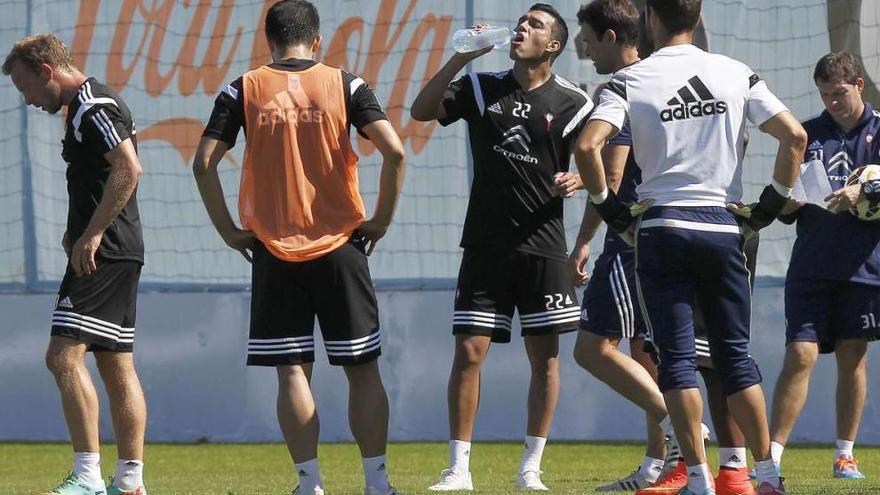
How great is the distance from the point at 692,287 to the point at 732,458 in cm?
69

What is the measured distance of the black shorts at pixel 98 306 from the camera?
6.43 m

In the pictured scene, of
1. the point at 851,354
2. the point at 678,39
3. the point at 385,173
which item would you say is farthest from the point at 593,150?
the point at 851,354

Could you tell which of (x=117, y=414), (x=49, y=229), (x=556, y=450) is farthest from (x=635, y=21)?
(x=49, y=229)

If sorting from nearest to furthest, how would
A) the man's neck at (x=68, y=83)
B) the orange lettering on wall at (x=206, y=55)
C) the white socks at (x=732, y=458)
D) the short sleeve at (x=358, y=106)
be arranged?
the white socks at (x=732, y=458) → the short sleeve at (x=358, y=106) → the man's neck at (x=68, y=83) → the orange lettering on wall at (x=206, y=55)

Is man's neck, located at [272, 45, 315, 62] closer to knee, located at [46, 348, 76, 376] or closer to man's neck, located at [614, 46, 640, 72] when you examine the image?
knee, located at [46, 348, 76, 376]

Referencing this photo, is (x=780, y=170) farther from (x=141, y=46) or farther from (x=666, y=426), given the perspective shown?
(x=141, y=46)

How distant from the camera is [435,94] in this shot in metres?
7.19

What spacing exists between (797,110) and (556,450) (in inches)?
105

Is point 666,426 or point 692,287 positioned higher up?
point 692,287

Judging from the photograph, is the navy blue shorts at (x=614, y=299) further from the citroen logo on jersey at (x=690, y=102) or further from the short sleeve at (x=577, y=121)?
the citroen logo on jersey at (x=690, y=102)

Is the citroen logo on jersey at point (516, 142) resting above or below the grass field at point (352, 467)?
above

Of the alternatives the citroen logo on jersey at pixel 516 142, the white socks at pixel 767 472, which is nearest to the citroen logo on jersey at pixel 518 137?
the citroen logo on jersey at pixel 516 142

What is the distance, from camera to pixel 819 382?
10.3 metres

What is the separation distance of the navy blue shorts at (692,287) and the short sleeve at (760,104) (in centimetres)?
35
